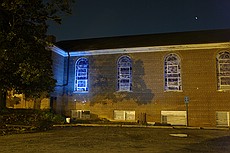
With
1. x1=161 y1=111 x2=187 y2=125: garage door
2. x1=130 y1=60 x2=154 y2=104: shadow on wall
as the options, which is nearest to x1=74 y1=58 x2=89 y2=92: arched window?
x1=130 y1=60 x2=154 y2=104: shadow on wall

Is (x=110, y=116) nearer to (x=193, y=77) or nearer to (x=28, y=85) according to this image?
(x=193, y=77)

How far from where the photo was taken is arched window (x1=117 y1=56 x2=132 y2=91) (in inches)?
1051

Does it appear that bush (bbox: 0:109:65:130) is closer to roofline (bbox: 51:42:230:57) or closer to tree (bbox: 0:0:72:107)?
tree (bbox: 0:0:72:107)

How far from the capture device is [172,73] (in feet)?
83.5

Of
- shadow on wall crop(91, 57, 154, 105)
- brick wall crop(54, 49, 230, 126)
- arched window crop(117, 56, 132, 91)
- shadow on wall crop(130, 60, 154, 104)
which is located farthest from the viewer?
arched window crop(117, 56, 132, 91)

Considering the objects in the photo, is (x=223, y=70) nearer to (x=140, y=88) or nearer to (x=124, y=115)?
(x=140, y=88)

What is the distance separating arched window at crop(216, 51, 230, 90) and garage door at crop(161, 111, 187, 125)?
4345 millimetres

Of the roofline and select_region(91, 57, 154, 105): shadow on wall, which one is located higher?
the roofline

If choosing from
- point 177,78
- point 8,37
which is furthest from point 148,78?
point 8,37

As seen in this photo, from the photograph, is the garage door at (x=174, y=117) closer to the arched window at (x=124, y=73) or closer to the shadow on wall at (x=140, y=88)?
the shadow on wall at (x=140, y=88)

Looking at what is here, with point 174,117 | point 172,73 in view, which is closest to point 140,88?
point 172,73

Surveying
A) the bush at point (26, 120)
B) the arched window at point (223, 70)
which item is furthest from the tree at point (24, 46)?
the arched window at point (223, 70)

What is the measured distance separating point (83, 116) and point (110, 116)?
3.08 m

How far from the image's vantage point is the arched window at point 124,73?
2669 cm
